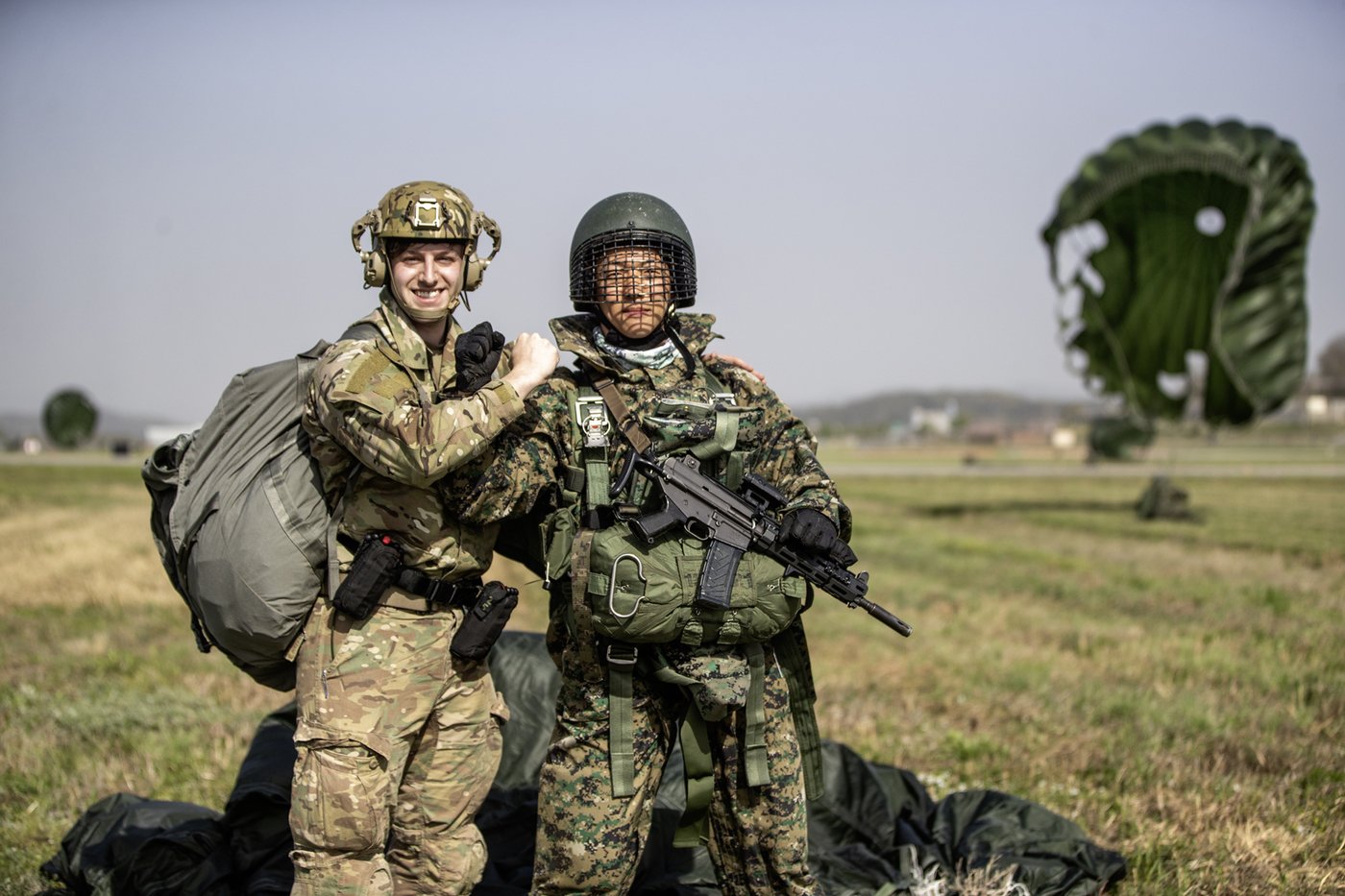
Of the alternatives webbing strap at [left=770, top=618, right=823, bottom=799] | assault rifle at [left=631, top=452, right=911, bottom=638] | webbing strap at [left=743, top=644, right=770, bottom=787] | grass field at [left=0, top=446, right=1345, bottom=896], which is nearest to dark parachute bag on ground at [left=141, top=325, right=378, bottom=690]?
assault rifle at [left=631, top=452, right=911, bottom=638]

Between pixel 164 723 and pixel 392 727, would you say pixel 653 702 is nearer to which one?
pixel 392 727

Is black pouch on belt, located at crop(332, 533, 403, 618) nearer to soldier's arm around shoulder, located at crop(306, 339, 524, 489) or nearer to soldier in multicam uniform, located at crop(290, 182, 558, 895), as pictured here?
soldier in multicam uniform, located at crop(290, 182, 558, 895)

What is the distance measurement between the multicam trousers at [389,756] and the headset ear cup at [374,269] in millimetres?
1169

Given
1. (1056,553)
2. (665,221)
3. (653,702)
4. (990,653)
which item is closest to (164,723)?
(653,702)

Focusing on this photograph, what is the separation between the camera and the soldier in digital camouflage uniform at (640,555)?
12.1 feet

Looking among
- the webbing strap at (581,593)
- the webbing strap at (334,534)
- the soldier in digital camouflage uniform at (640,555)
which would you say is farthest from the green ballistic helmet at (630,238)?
the webbing strap at (334,534)

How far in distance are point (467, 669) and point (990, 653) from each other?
6.58 m

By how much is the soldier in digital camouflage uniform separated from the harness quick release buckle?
0.03 ft

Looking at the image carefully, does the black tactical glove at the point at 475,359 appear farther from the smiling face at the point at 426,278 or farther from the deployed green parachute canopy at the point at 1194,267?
the deployed green parachute canopy at the point at 1194,267

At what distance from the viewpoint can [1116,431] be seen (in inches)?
923

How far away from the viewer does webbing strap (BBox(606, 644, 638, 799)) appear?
3.69 meters

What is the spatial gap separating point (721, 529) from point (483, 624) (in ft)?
3.08

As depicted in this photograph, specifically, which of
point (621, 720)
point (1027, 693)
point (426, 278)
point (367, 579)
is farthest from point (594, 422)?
point (1027, 693)

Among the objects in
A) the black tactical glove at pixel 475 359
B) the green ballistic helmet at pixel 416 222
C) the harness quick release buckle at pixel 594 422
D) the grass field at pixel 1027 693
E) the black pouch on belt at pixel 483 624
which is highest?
the green ballistic helmet at pixel 416 222
